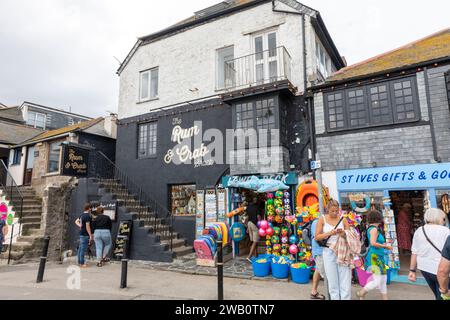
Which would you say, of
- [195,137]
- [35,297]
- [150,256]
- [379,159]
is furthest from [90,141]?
[379,159]

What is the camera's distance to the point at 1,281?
7.32 m

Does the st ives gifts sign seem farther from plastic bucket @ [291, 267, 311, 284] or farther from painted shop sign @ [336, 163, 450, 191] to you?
plastic bucket @ [291, 267, 311, 284]

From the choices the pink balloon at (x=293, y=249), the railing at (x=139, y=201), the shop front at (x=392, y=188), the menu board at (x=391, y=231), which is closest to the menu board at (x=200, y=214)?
the railing at (x=139, y=201)

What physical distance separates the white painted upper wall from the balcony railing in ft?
1.05

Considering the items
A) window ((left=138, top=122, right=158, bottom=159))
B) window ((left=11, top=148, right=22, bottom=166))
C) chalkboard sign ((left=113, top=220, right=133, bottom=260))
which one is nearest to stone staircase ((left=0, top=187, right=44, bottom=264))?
chalkboard sign ((left=113, top=220, right=133, bottom=260))

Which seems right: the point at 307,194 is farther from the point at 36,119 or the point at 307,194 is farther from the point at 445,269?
the point at 36,119

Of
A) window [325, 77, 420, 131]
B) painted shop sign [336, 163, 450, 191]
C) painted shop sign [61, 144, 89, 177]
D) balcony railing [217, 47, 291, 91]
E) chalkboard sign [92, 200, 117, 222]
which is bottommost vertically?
chalkboard sign [92, 200, 117, 222]

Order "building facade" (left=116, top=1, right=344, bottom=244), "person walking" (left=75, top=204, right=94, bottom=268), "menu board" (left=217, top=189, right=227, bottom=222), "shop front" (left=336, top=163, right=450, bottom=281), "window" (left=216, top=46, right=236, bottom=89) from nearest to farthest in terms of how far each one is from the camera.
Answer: "shop front" (left=336, top=163, right=450, bottom=281), "person walking" (left=75, top=204, right=94, bottom=268), "building facade" (left=116, top=1, right=344, bottom=244), "menu board" (left=217, top=189, right=227, bottom=222), "window" (left=216, top=46, right=236, bottom=89)

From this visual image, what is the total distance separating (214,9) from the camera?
41.8ft

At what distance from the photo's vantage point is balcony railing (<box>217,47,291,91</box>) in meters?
9.88

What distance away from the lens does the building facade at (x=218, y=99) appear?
957cm

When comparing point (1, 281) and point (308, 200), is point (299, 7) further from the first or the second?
point (1, 281)

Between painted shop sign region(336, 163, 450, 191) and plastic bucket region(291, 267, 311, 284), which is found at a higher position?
painted shop sign region(336, 163, 450, 191)

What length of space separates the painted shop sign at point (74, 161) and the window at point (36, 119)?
16902 mm
